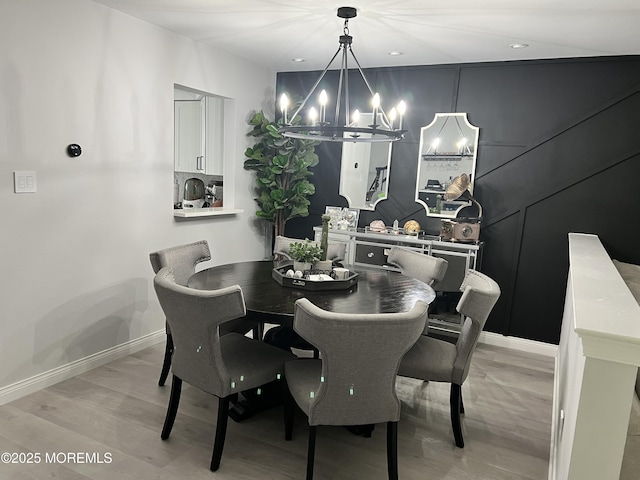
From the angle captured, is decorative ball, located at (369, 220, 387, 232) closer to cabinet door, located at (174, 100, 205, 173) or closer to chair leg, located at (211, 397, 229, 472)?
cabinet door, located at (174, 100, 205, 173)

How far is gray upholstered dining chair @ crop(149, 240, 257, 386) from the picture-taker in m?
2.85

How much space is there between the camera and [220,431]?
219 centimetres

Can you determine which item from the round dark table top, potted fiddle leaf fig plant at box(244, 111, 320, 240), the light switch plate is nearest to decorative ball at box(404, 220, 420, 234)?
potted fiddle leaf fig plant at box(244, 111, 320, 240)

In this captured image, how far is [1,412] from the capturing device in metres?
2.63

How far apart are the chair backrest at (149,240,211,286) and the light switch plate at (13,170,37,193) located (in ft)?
2.60

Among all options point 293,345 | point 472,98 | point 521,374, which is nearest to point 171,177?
point 293,345

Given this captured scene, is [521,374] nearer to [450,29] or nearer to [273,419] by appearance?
[273,419]

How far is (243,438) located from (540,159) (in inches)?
125

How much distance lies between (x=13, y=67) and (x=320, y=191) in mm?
2898

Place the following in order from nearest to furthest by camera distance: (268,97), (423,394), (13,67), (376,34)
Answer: (13,67) < (423,394) < (376,34) < (268,97)

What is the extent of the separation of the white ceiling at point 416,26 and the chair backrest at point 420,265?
1.57m

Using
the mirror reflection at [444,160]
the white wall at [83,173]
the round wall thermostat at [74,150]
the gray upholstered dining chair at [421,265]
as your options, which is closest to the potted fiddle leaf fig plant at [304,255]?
the gray upholstered dining chair at [421,265]

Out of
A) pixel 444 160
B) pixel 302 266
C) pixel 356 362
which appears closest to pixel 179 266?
pixel 302 266

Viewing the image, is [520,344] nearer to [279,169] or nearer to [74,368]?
[279,169]
